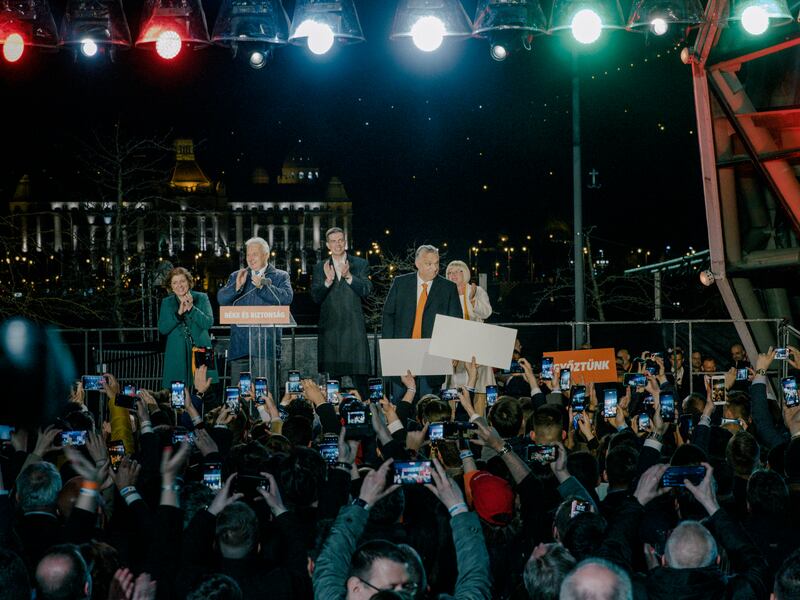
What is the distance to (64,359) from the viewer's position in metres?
15.1

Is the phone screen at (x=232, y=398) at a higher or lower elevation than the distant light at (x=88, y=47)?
lower

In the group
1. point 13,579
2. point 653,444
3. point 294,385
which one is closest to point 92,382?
point 294,385

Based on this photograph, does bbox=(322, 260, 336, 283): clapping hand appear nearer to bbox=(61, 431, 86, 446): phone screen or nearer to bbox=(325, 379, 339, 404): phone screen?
bbox=(325, 379, 339, 404): phone screen

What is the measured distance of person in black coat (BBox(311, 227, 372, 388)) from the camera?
1240cm

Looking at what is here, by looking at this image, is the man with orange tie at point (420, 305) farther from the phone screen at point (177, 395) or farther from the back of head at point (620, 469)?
the back of head at point (620, 469)

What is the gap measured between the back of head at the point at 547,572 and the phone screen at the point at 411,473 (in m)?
0.77

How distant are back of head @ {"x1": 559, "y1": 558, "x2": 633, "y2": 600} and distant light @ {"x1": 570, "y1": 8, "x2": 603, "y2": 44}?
7098mm

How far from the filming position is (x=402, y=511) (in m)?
5.70

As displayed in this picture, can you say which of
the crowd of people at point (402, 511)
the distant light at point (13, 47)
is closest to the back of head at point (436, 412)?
the crowd of people at point (402, 511)

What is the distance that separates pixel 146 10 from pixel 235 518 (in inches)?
259

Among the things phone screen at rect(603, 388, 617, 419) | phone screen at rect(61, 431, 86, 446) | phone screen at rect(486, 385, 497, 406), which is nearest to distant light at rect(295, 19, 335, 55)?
phone screen at rect(486, 385, 497, 406)

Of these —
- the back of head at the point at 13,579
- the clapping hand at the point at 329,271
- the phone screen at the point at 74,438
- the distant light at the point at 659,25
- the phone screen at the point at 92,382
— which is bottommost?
the back of head at the point at 13,579

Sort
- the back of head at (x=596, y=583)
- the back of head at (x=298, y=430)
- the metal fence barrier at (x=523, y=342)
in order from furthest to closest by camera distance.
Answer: the metal fence barrier at (x=523, y=342) < the back of head at (x=298, y=430) < the back of head at (x=596, y=583)

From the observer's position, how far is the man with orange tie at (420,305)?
40.9 ft
